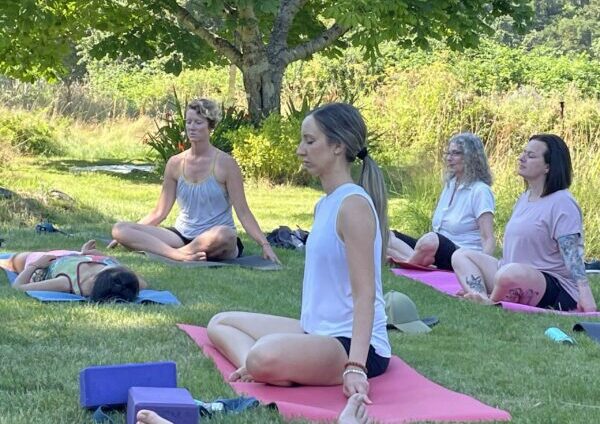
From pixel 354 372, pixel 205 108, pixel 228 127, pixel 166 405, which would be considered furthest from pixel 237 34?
pixel 166 405

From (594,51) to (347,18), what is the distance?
33986mm

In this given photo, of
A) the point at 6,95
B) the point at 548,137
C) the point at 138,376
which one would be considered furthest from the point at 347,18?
the point at 6,95

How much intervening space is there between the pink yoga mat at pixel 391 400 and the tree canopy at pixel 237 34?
34.6 ft

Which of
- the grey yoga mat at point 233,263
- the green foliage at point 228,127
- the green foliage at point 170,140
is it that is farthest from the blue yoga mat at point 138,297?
the green foliage at point 170,140

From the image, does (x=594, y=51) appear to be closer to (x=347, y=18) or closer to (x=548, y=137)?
(x=347, y=18)

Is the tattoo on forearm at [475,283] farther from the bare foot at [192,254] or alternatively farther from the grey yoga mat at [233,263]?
the bare foot at [192,254]

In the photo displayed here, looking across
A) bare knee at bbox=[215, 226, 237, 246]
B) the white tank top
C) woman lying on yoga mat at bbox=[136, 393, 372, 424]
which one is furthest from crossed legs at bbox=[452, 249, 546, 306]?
woman lying on yoga mat at bbox=[136, 393, 372, 424]

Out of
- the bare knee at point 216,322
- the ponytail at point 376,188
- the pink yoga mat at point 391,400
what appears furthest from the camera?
the bare knee at point 216,322

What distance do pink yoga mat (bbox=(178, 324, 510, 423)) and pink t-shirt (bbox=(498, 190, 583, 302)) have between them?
7.83 feet

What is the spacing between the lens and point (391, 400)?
13.1 feet

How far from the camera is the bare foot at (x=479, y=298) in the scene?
6637 millimetres

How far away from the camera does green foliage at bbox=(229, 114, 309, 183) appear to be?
49.1ft

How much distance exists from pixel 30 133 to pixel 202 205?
507 inches

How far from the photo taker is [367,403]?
379cm
